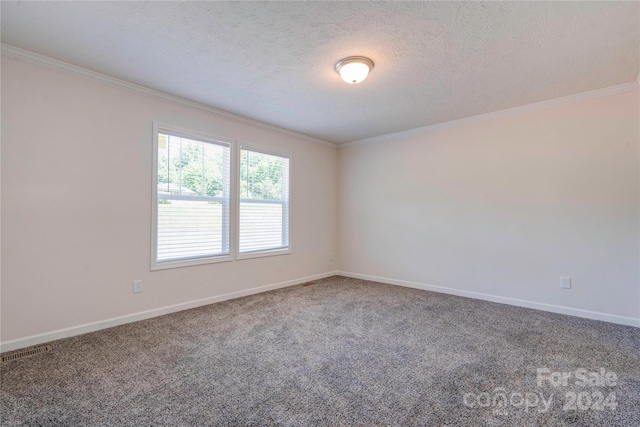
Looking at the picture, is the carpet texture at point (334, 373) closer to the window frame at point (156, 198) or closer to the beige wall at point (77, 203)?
the beige wall at point (77, 203)

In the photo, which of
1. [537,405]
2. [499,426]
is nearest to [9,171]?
[499,426]

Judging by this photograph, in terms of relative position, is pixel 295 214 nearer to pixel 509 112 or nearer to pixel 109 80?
pixel 109 80

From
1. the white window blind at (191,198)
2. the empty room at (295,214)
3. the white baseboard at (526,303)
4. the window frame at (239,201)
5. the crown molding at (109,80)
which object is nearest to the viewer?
the empty room at (295,214)

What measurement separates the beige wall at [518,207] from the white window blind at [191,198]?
8.35 ft

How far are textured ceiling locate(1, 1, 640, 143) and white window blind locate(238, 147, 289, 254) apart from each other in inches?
41.5

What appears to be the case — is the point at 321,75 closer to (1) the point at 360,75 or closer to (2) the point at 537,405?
(1) the point at 360,75

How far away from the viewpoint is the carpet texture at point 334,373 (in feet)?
5.59

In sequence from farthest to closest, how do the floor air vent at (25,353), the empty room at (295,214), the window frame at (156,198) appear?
the window frame at (156,198) → the floor air vent at (25,353) → the empty room at (295,214)

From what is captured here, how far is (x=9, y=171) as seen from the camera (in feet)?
8.20

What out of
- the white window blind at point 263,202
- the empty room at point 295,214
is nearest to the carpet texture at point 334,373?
the empty room at point 295,214

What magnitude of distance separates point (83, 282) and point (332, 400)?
8.58 feet

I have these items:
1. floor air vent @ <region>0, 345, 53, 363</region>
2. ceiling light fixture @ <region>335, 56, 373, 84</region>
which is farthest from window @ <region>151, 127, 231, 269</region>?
ceiling light fixture @ <region>335, 56, 373, 84</region>

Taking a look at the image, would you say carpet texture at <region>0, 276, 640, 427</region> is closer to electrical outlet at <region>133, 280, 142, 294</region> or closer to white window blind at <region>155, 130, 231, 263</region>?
electrical outlet at <region>133, 280, 142, 294</region>

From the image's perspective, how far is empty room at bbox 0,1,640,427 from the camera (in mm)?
1967
